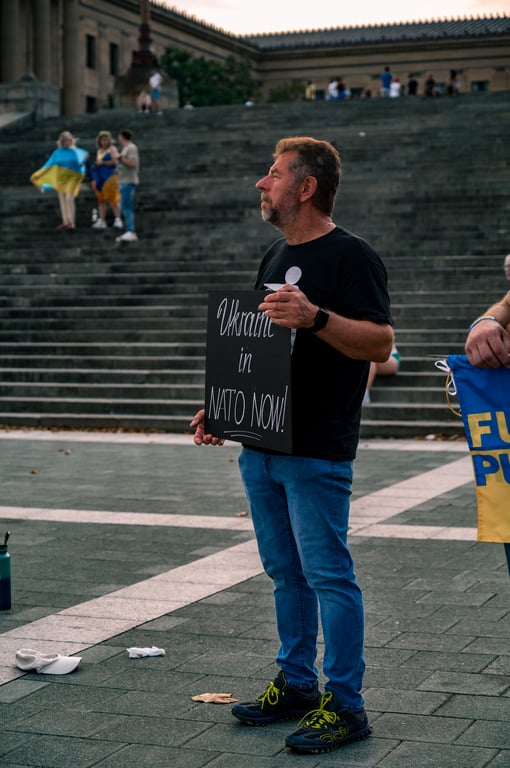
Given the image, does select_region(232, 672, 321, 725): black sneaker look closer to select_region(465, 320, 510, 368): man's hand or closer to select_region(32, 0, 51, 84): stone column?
select_region(465, 320, 510, 368): man's hand

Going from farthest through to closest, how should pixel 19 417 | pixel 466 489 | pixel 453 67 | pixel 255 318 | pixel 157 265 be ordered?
pixel 453 67 → pixel 157 265 → pixel 19 417 → pixel 466 489 → pixel 255 318

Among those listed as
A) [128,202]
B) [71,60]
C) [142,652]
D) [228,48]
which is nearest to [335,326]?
[142,652]

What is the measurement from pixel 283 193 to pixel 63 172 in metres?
18.4

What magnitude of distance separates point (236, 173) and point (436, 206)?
560 centimetres

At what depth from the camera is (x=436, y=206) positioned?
2166 cm

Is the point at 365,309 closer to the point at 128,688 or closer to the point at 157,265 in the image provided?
the point at 128,688

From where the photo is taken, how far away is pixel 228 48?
280 ft

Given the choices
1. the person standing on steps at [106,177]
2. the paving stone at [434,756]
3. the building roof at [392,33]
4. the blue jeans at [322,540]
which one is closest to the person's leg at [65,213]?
the person standing on steps at [106,177]

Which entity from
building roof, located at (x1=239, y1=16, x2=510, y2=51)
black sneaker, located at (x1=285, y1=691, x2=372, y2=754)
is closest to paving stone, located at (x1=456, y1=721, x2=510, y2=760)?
black sneaker, located at (x1=285, y1=691, x2=372, y2=754)

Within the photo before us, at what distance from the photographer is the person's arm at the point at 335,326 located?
4.04 metres

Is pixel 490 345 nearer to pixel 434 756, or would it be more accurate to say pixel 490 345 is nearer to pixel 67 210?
pixel 434 756

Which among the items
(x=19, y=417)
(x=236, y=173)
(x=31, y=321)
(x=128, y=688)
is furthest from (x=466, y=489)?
(x=236, y=173)

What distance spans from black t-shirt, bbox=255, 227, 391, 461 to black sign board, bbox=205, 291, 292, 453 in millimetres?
60

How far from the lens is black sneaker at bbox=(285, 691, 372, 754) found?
4.15 metres
